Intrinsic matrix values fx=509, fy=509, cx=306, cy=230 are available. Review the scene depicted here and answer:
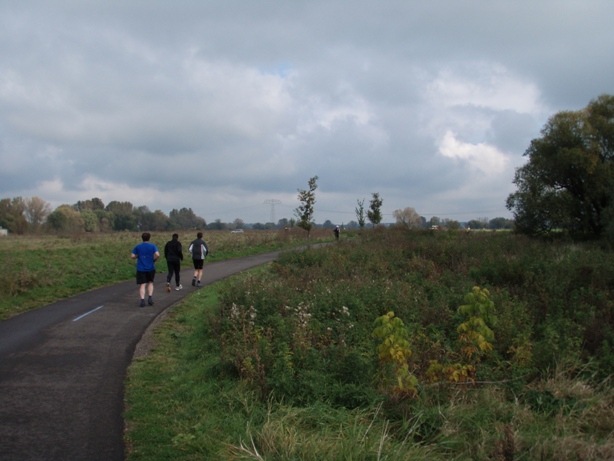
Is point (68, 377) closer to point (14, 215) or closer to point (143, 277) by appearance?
point (143, 277)

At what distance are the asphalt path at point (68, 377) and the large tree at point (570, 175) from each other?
31.3 m

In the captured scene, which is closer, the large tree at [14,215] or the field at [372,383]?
the field at [372,383]

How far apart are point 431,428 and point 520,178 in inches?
1492

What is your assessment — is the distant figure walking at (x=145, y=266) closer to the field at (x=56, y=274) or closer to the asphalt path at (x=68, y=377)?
the asphalt path at (x=68, y=377)

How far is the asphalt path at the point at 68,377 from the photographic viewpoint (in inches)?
201

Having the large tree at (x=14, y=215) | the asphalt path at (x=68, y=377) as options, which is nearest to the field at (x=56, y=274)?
the asphalt path at (x=68, y=377)

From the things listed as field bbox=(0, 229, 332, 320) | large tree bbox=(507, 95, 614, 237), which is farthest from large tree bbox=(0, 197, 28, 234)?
large tree bbox=(507, 95, 614, 237)

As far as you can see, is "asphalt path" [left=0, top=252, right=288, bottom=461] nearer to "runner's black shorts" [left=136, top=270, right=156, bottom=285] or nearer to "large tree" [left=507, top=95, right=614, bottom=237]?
"runner's black shorts" [left=136, top=270, right=156, bottom=285]

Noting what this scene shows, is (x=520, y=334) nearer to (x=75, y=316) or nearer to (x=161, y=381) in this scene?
(x=161, y=381)

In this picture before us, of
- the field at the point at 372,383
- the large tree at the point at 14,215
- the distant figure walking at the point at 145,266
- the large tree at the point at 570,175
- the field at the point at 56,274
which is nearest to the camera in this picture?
the field at the point at 372,383

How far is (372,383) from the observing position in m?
6.25

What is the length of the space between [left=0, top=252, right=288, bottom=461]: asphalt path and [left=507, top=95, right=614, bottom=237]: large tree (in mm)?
31326

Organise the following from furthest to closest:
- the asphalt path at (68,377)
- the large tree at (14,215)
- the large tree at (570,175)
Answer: the large tree at (14,215) < the large tree at (570,175) < the asphalt path at (68,377)

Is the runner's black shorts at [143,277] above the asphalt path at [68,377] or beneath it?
above
